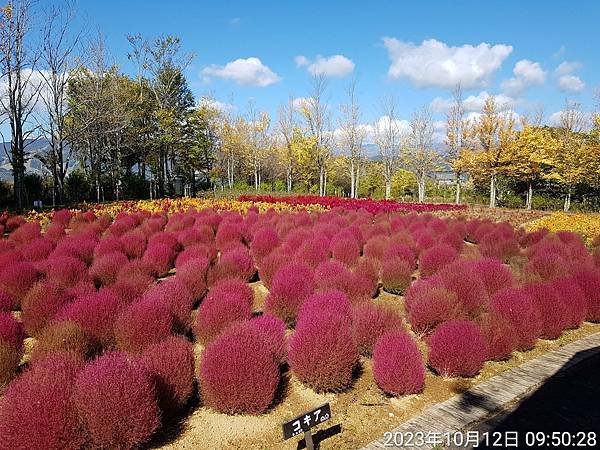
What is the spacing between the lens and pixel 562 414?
388 centimetres

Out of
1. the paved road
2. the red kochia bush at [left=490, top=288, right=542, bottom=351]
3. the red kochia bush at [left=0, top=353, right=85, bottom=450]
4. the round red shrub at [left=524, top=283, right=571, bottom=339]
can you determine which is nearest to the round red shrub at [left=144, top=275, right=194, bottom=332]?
the red kochia bush at [left=0, top=353, right=85, bottom=450]

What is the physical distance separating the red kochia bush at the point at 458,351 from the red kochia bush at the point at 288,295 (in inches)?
74.6

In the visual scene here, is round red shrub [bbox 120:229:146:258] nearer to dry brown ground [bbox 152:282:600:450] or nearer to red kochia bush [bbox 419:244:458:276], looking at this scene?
dry brown ground [bbox 152:282:600:450]

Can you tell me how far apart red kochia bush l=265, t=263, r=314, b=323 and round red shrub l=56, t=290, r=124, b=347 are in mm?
1997

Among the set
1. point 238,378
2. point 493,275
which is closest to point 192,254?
point 238,378

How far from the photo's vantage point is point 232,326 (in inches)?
171

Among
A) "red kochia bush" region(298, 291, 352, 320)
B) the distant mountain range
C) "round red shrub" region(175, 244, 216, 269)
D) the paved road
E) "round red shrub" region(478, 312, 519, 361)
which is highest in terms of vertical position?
the distant mountain range

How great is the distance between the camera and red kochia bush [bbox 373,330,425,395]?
411 centimetres

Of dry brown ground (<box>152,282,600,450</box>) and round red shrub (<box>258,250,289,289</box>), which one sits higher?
round red shrub (<box>258,250,289,289</box>)

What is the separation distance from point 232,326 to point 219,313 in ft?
2.71

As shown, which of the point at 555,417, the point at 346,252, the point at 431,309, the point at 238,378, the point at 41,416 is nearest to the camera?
the point at 41,416

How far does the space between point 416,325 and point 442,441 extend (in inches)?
93.8

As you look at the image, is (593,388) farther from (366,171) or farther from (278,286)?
(366,171)

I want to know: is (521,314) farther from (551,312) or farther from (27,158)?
(27,158)
